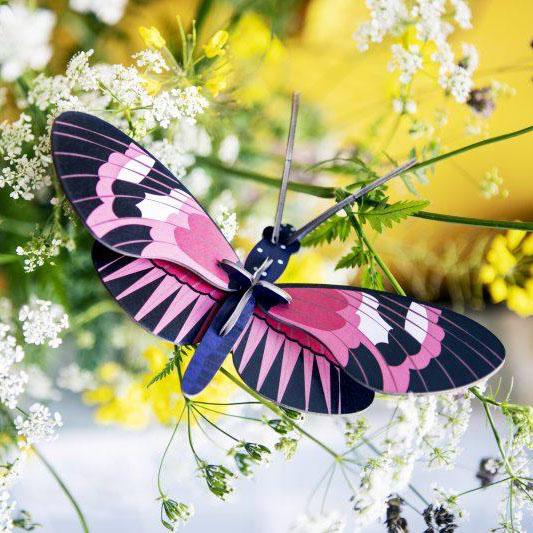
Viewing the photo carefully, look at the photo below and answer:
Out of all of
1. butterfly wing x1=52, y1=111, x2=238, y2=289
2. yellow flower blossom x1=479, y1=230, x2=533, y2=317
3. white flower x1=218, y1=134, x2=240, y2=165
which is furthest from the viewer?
white flower x1=218, y1=134, x2=240, y2=165

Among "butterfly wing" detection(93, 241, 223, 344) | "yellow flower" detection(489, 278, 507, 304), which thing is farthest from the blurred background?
"butterfly wing" detection(93, 241, 223, 344)

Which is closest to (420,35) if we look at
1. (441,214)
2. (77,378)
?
(441,214)

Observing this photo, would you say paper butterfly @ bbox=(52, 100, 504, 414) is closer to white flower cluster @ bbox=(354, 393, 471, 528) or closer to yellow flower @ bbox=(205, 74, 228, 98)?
white flower cluster @ bbox=(354, 393, 471, 528)

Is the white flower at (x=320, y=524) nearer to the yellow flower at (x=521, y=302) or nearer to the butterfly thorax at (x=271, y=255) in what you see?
the butterfly thorax at (x=271, y=255)

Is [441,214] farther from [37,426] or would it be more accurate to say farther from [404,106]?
[37,426]

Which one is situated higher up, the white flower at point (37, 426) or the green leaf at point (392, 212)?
the green leaf at point (392, 212)

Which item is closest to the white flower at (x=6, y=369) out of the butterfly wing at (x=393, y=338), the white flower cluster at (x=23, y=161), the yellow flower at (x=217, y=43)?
the white flower cluster at (x=23, y=161)
